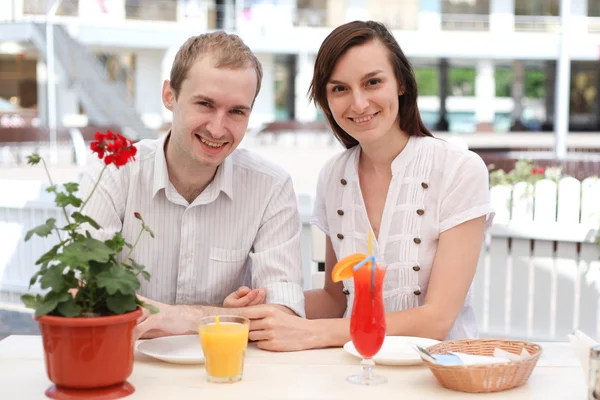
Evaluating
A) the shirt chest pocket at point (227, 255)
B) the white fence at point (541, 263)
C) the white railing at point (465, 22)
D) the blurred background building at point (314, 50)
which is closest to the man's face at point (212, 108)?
the shirt chest pocket at point (227, 255)

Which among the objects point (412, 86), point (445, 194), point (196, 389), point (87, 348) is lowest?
point (196, 389)

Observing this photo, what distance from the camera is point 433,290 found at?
6.14 ft

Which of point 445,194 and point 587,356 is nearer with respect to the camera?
point 587,356

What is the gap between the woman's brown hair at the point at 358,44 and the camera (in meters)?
1.92

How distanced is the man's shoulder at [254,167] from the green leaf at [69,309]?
2.65 feet

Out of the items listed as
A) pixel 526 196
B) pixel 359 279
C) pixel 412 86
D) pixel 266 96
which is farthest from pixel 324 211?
pixel 266 96

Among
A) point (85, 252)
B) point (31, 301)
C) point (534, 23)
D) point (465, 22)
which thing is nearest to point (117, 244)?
point (85, 252)

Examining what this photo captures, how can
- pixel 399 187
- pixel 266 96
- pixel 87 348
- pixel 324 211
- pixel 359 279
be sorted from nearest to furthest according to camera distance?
pixel 87 348, pixel 359 279, pixel 399 187, pixel 324 211, pixel 266 96

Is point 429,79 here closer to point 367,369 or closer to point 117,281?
point 367,369

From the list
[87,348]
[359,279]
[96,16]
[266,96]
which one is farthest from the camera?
[266,96]

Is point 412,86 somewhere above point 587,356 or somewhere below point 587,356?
above

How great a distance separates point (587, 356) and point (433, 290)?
22.9 inches

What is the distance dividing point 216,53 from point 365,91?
370 millimetres

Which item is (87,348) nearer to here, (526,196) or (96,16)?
(526,196)
